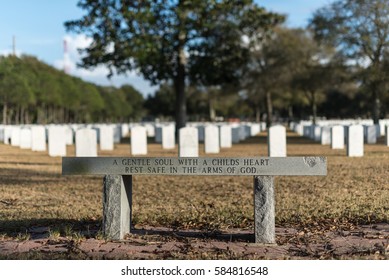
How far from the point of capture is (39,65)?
55.5 meters

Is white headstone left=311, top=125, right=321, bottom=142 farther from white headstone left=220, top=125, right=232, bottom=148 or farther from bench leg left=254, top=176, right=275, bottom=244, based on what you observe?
bench leg left=254, top=176, right=275, bottom=244

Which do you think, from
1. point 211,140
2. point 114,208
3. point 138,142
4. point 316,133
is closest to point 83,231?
point 114,208

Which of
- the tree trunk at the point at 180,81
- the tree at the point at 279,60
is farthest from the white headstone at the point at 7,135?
the tree at the point at 279,60

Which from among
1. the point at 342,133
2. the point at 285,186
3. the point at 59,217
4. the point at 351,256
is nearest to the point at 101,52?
the point at 342,133

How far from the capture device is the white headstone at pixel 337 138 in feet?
66.8

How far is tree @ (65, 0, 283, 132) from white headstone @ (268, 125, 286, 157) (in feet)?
44.7

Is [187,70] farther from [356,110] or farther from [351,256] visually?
[356,110]

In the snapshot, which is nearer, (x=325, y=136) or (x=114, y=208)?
(x=114, y=208)

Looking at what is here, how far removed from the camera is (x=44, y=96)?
4938cm

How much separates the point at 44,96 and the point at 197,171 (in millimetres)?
45587

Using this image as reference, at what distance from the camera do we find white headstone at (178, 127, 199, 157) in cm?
1596

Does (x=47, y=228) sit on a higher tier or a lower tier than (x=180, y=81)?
lower

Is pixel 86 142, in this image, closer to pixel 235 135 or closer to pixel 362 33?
pixel 235 135

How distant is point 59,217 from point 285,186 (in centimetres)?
482
